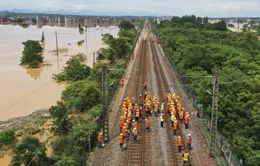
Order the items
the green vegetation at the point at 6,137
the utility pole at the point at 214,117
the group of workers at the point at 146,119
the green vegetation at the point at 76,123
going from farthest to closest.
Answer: the green vegetation at the point at 6,137
the group of workers at the point at 146,119
the green vegetation at the point at 76,123
the utility pole at the point at 214,117

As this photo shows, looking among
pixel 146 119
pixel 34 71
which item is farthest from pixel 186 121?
pixel 34 71

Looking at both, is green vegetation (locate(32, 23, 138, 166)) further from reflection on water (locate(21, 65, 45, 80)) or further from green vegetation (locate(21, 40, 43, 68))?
green vegetation (locate(21, 40, 43, 68))

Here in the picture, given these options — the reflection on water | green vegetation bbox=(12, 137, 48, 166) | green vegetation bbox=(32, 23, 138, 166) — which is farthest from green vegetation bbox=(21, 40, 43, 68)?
green vegetation bbox=(12, 137, 48, 166)

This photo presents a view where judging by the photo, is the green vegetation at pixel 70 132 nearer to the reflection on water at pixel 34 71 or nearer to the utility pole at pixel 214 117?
the utility pole at pixel 214 117

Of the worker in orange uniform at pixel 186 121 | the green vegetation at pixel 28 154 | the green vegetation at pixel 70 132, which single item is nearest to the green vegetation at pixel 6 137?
the green vegetation at pixel 70 132

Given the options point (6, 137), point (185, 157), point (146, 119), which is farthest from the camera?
point (146, 119)

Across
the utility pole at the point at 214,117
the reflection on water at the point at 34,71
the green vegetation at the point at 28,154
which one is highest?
the utility pole at the point at 214,117

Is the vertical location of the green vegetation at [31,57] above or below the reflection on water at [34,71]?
above

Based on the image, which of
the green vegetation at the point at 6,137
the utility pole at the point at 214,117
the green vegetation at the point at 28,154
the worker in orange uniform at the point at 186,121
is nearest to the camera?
the utility pole at the point at 214,117

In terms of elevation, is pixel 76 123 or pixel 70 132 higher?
pixel 76 123

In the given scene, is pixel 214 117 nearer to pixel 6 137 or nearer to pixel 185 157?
pixel 185 157

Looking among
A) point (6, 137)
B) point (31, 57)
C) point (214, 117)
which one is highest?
point (214, 117)

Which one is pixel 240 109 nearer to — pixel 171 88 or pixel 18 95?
pixel 171 88
